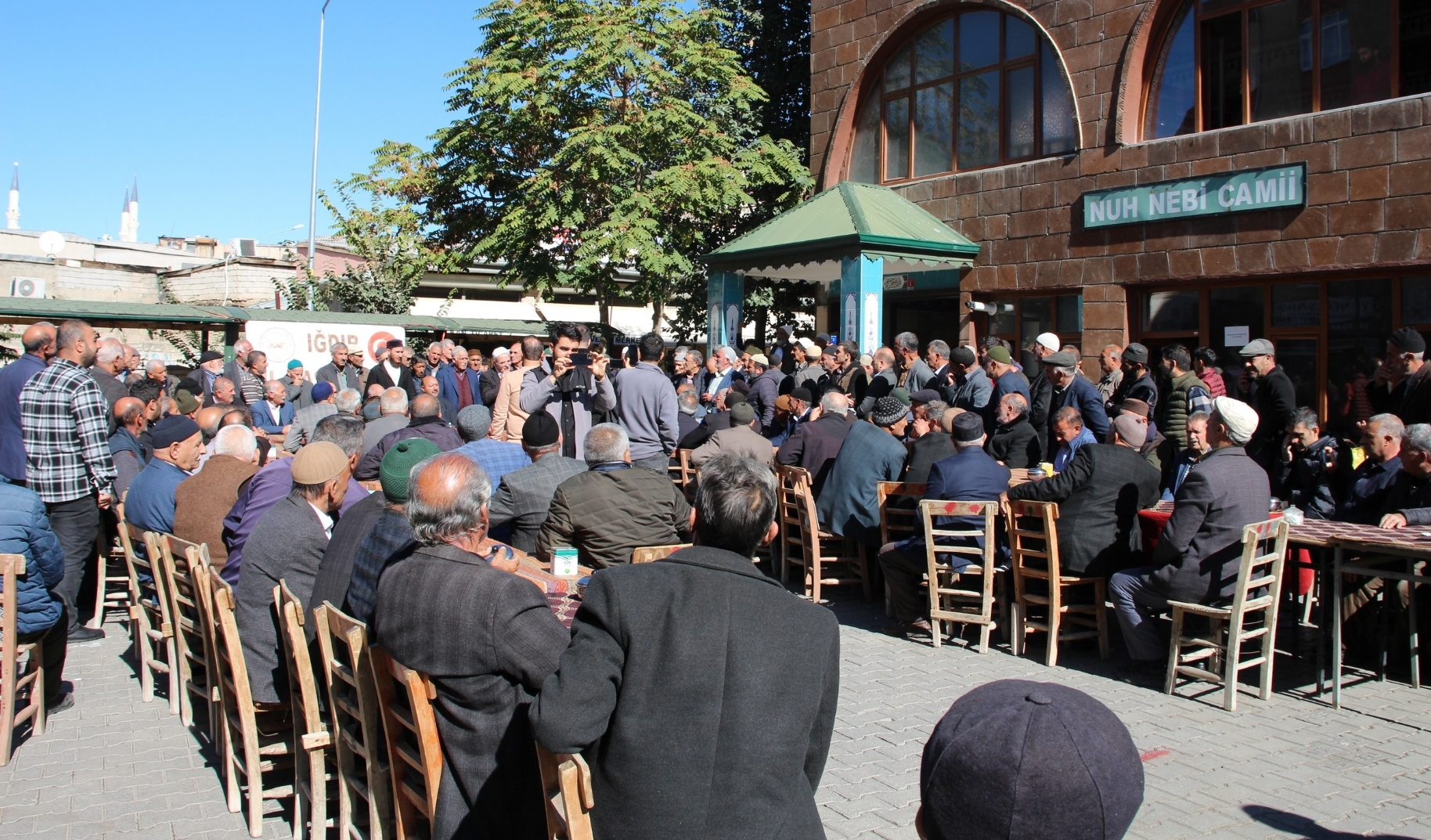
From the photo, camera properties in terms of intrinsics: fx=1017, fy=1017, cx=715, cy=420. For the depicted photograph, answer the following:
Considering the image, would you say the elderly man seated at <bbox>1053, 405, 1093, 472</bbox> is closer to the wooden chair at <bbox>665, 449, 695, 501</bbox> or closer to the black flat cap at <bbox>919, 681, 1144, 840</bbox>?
the wooden chair at <bbox>665, 449, 695, 501</bbox>

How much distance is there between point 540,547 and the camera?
5.06 metres

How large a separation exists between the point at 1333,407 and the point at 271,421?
36.5 feet

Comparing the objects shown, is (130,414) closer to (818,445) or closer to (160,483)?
(160,483)

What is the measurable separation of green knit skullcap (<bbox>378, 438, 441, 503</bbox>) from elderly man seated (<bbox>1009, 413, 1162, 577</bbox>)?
12.2ft

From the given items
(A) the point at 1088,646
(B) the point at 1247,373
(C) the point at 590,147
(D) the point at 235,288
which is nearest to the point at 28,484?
(A) the point at 1088,646

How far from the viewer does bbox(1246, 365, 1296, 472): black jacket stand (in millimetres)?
8336

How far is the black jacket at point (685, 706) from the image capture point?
7.62 ft

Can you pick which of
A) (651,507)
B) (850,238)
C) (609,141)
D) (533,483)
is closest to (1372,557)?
(651,507)

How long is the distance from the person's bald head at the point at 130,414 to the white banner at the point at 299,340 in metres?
8.62

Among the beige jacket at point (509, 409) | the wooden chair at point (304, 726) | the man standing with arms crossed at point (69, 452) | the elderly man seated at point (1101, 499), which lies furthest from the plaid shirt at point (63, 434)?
the elderly man seated at point (1101, 499)

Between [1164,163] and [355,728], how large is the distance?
11.0 metres

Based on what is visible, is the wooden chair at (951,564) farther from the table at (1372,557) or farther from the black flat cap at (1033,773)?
the black flat cap at (1033,773)

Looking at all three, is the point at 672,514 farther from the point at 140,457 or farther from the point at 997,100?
the point at 997,100

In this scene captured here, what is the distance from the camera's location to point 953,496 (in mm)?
6434
